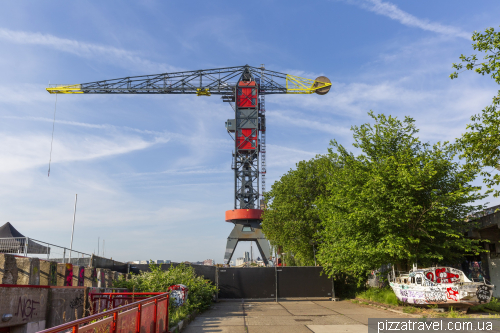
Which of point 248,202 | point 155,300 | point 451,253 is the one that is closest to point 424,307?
point 451,253

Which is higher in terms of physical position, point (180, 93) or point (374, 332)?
point (180, 93)

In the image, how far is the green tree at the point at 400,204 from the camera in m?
17.5

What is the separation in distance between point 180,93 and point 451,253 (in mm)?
48196

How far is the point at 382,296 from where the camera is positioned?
20.4 meters

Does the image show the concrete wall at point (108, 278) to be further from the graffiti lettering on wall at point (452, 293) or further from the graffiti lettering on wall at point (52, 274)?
the graffiti lettering on wall at point (452, 293)

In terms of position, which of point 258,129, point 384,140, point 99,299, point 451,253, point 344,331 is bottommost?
point 344,331

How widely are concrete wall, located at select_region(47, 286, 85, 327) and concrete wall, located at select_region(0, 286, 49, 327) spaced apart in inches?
8.7

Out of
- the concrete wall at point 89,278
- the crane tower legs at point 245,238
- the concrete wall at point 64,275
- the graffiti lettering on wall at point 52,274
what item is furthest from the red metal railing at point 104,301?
the crane tower legs at point 245,238

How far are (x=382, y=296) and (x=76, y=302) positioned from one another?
15.9 m

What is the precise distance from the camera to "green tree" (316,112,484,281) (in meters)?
17.5

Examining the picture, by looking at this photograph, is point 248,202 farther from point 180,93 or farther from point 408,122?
point 408,122

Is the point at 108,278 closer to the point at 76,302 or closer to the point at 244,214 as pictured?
the point at 76,302

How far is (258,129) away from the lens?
5566cm

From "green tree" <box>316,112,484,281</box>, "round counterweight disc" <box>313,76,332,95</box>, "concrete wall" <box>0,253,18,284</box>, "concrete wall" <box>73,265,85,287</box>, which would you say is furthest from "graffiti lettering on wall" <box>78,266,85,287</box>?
"round counterweight disc" <box>313,76,332,95</box>
